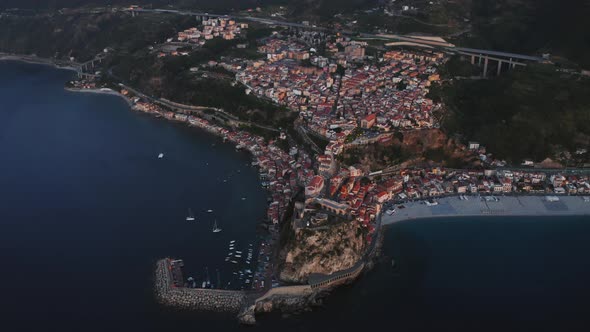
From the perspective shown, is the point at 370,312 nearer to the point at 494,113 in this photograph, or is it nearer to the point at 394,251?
the point at 394,251

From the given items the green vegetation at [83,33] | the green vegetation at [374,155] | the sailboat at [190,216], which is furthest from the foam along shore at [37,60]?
the green vegetation at [374,155]

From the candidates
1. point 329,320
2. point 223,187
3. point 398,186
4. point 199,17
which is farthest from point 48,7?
point 329,320

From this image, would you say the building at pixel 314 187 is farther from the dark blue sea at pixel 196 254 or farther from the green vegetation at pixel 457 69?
the green vegetation at pixel 457 69

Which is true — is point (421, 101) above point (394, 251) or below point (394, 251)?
above

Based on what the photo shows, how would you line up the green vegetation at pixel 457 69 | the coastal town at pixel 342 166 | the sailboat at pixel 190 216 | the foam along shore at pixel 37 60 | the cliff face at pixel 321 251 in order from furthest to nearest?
the foam along shore at pixel 37 60 → the green vegetation at pixel 457 69 → the sailboat at pixel 190 216 → the coastal town at pixel 342 166 → the cliff face at pixel 321 251

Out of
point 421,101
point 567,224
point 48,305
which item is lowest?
point 48,305

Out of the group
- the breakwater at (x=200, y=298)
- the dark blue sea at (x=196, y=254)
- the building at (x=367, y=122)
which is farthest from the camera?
the building at (x=367, y=122)

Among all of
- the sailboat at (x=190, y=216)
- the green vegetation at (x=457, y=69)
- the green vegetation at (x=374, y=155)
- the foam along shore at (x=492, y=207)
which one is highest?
the green vegetation at (x=457, y=69)

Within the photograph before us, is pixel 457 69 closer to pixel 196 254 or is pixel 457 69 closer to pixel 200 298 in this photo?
pixel 196 254
